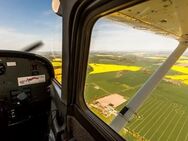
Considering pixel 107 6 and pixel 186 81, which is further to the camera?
pixel 186 81

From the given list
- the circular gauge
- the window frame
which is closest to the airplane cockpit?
the circular gauge

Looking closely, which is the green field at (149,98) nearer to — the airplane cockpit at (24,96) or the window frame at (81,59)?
the window frame at (81,59)

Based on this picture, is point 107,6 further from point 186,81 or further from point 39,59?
point 39,59

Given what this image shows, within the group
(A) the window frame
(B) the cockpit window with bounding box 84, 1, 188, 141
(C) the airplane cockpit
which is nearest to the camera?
(A) the window frame

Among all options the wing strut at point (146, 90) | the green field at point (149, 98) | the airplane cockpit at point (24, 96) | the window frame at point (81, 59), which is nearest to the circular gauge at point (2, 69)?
the airplane cockpit at point (24, 96)

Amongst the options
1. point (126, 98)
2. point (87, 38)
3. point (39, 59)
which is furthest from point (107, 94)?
point (39, 59)

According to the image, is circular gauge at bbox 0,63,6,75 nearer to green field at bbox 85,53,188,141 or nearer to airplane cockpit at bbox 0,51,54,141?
airplane cockpit at bbox 0,51,54,141
